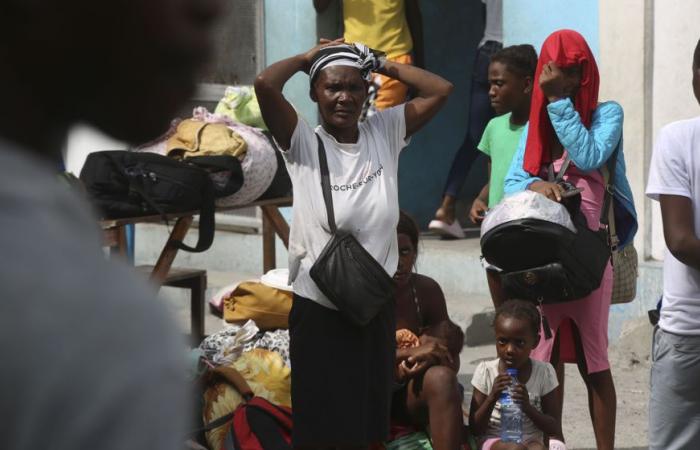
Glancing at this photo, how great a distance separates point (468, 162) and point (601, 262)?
10.9ft

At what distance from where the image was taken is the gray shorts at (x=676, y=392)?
382cm

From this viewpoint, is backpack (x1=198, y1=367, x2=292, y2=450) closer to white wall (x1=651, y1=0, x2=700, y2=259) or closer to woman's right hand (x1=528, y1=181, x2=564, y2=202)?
woman's right hand (x1=528, y1=181, x2=564, y2=202)

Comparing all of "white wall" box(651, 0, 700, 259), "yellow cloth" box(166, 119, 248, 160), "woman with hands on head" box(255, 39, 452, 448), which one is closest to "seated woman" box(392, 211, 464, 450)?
"woman with hands on head" box(255, 39, 452, 448)

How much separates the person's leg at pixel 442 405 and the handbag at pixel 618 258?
83cm

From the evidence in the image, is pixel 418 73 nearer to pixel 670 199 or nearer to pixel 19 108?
pixel 670 199

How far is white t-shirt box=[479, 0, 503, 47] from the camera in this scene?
7773mm

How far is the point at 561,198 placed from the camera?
189 inches

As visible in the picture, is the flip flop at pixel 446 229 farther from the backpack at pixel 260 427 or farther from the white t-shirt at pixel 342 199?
the white t-shirt at pixel 342 199

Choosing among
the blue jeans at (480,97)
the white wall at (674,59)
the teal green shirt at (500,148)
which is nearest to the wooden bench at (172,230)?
the blue jeans at (480,97)

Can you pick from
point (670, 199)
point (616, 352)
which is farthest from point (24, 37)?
point (616, 352)

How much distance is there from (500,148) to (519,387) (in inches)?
51.2

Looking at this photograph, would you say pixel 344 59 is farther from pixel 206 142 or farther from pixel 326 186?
pixel 206 142

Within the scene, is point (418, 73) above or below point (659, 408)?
above

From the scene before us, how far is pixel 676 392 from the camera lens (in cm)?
384
